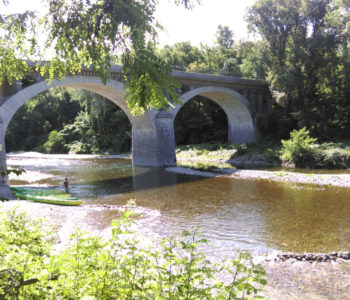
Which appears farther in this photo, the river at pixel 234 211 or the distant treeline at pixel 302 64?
the distant treeline at pixel 302 64

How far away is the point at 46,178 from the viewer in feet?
62.3

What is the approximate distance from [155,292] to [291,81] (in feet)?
78.3

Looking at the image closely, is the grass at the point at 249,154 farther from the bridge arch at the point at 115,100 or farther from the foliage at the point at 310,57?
the foliage at the point at 310,57

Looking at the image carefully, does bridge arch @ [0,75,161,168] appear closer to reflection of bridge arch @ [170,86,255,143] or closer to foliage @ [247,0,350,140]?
reflection of bridge arch @ [170,86,255,143]

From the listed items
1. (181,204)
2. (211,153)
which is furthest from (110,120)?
(181,204)

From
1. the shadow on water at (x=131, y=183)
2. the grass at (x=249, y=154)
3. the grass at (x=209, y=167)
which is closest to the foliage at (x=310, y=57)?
the grass at (x=249, y=154)

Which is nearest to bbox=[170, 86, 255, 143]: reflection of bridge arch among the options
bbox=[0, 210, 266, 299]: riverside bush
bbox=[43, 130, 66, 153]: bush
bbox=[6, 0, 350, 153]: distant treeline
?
bbox=[6, 0, 350, 153]: distant treeline

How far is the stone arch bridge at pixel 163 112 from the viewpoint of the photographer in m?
16.5

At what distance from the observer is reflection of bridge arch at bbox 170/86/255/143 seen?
91.3 ft

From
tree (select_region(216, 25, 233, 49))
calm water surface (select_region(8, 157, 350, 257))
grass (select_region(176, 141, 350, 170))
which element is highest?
tree (select_region(216, 25, 233, 49))

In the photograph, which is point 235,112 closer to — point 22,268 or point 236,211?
point 236,211

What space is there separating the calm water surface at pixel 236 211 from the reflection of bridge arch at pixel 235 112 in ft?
41.2

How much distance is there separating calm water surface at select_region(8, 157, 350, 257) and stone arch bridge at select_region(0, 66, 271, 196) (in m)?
3.80

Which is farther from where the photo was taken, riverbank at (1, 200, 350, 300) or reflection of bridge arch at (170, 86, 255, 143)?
reflection of bridge arch at (170, 86, 255, 143)
